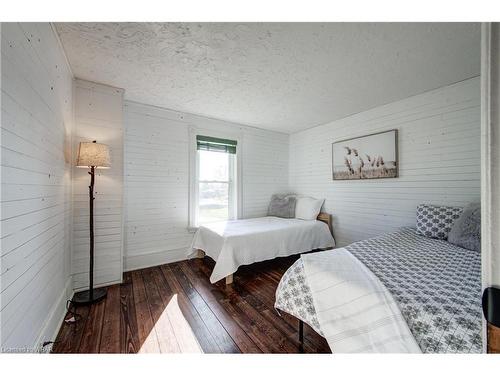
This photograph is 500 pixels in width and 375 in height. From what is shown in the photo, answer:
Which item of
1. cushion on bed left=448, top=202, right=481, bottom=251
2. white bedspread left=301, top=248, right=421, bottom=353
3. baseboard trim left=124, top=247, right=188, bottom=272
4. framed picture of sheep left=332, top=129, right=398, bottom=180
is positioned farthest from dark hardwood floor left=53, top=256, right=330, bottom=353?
framed picture of sheep left=332, top=129, right=398, bottom=180

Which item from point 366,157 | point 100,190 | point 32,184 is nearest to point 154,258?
point 100,190

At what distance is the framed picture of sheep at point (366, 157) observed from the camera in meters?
2.80

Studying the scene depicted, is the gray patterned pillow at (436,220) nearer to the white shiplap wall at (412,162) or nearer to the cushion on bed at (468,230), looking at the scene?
the cushion on bed at (468,230)

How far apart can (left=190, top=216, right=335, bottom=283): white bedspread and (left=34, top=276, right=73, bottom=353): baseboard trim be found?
1.34 meters

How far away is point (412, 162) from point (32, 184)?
3797mm

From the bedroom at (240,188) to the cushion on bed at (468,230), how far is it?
0.5 inches

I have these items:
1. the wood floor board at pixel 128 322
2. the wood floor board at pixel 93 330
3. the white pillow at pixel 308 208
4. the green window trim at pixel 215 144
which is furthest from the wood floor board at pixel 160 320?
the white pillow at pixel 308 208

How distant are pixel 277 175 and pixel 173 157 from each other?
216 cm

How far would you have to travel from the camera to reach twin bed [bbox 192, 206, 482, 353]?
905 millimetres

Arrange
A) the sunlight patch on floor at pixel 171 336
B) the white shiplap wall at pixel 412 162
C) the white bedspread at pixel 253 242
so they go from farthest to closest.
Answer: the white bedspread at pixel 253 242 → the white shiplap wall at pixel 412 162 → the sunlight patch on floor at pixel 171 336

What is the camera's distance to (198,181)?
3.38 meters
